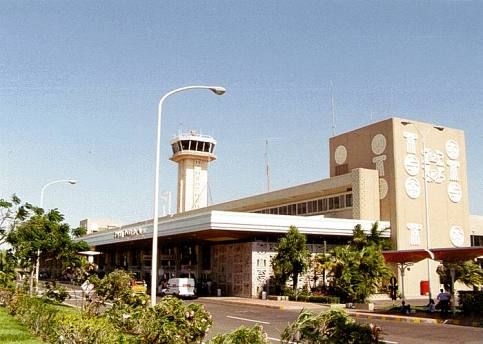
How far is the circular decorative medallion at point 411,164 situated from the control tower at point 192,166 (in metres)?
32.1

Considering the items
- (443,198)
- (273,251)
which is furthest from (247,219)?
(443,198)

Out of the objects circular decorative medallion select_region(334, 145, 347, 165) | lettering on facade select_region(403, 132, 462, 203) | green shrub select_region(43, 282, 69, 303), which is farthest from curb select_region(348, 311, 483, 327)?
circular decorative medallion select_region(334, 145, 347, 165)

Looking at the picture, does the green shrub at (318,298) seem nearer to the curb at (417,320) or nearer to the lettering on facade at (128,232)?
the curb at (417,320)

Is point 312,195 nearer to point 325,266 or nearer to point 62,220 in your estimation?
point 325,266

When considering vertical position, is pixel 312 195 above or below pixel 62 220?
above

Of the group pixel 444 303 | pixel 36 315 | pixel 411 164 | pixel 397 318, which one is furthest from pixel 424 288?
pixel 36 315

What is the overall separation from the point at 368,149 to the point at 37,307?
34.4m

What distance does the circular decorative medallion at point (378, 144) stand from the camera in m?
44.5

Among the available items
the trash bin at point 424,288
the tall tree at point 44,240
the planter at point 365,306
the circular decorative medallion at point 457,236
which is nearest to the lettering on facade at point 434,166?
the circular decorative medallion at point 457,236

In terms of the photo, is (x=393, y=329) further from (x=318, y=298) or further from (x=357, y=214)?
(x=357, y=214)

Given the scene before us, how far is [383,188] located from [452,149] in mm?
8344

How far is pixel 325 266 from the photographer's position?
36.1m

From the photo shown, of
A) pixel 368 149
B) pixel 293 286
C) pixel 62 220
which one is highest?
pixel 368 149

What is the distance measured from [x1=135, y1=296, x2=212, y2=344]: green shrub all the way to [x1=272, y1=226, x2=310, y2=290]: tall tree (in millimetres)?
26100
